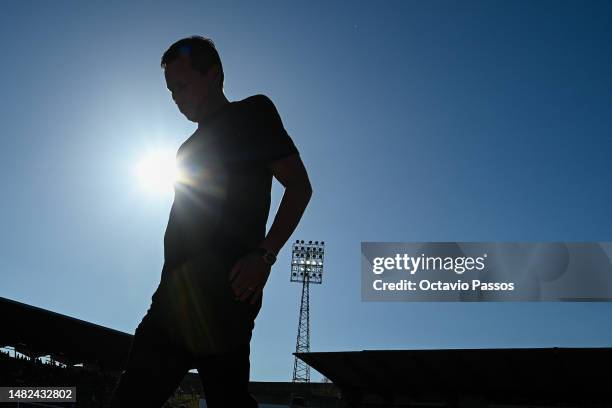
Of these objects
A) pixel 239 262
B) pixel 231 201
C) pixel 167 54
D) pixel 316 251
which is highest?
pixel 316 251

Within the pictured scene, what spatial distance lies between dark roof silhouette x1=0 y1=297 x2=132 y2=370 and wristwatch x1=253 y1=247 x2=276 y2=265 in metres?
24.8

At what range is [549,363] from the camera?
27.8 m

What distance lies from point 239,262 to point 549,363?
29826 mm

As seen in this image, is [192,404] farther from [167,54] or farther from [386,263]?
[167,54]

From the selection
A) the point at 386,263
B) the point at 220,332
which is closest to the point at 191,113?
the point at 220,332

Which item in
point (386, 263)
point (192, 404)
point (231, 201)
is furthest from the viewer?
point (192, 404)

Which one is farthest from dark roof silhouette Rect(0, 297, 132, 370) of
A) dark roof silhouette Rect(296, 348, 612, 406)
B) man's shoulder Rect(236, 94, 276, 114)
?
man's shoulder Rect(236, 94, 276, 114)

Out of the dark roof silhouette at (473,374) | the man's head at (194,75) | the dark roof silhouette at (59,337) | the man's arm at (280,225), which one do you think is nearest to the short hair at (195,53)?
the man's head at (194,75)

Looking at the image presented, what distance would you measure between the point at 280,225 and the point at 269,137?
30cm

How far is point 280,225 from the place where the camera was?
1.85 meters

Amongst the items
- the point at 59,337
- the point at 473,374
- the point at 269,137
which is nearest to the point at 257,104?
the point at 269,137

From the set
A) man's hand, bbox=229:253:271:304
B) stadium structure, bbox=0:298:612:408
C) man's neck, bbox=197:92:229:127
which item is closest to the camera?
man's hand, bbox=229:253:271:304

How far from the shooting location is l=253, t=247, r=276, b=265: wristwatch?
5.74 feet

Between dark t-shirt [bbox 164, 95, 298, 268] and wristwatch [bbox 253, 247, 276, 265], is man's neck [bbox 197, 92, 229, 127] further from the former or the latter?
wristwatch [bbox 253, 247, 276, 265]
